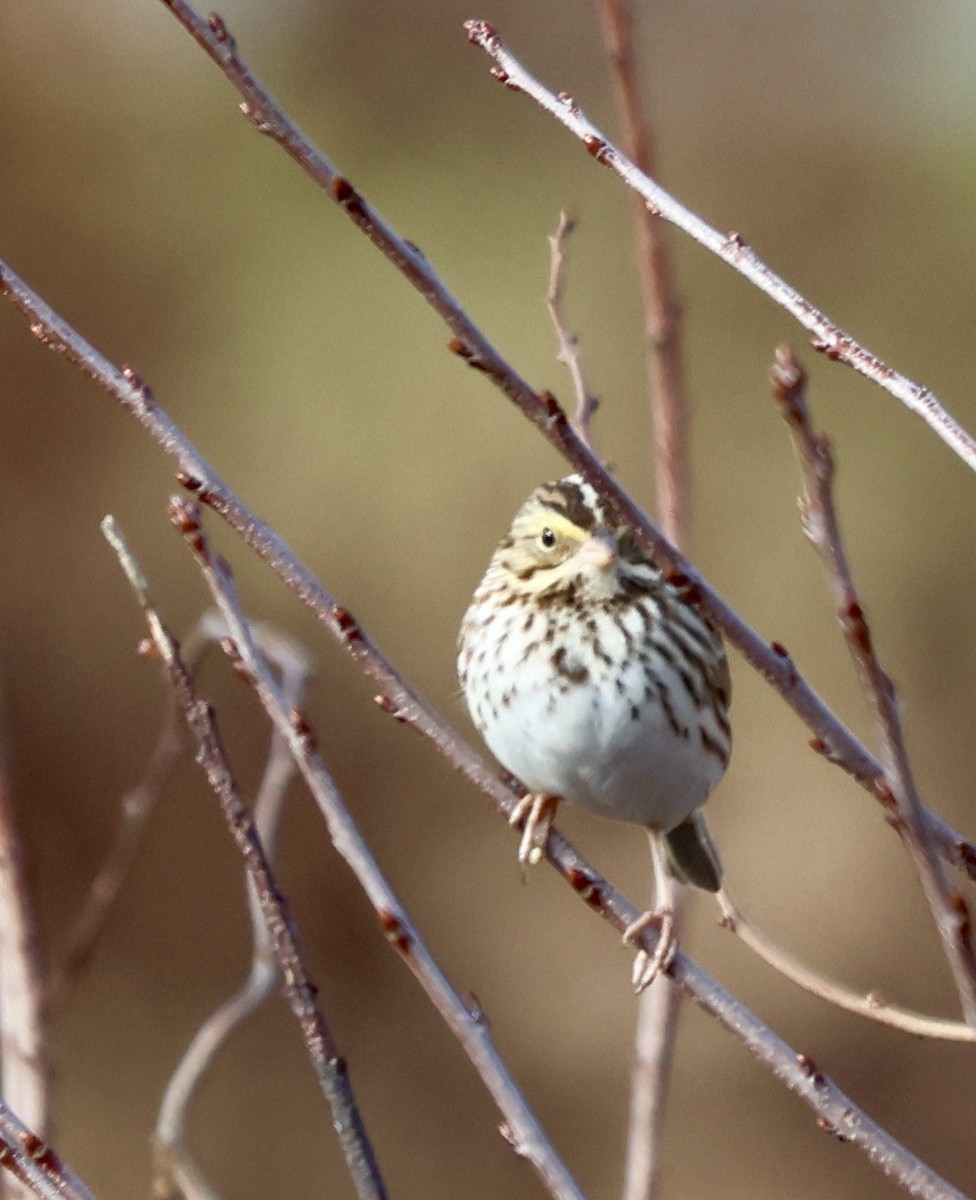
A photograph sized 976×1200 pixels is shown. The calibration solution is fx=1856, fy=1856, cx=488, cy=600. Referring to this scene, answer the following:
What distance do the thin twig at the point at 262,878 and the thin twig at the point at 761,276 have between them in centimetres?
49

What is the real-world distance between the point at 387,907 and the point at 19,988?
559 mm

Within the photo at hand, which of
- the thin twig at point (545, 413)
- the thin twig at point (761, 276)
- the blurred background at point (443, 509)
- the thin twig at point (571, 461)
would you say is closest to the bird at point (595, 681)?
the thin twig at point (571, 461)

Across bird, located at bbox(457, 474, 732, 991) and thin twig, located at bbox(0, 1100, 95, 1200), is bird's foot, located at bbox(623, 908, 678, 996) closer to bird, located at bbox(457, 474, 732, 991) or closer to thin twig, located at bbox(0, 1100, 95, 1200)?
bird, located at bbox(457, 474, 732, 991)

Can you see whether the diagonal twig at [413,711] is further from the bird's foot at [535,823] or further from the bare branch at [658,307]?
the bird's foot at [535,823]

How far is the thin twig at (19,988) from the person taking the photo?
1.80 m

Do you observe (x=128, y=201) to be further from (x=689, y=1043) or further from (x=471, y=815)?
(x=689, y=1043)

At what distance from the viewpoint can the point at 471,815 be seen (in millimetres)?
5977

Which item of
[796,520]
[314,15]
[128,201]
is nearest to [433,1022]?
[796,520]

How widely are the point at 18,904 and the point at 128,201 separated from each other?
4.67m

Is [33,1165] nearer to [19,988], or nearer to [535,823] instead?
[19,988]

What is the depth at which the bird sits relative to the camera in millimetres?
2383

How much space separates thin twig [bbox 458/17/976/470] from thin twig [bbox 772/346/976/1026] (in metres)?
0.21

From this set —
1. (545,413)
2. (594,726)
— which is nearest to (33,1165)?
(545,413)

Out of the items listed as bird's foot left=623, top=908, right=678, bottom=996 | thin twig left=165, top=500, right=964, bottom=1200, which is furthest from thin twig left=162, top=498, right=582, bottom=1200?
bird's foot left=623, top=908, right=678, bottom=996
